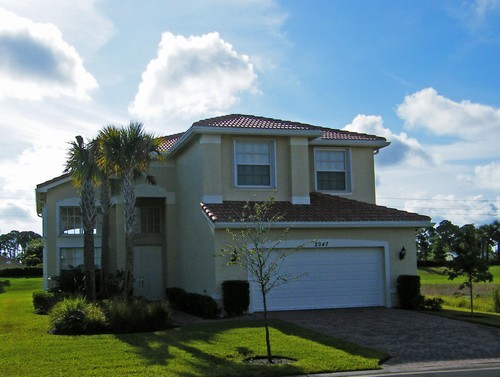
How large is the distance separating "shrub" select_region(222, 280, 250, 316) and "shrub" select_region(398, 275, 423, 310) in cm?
561

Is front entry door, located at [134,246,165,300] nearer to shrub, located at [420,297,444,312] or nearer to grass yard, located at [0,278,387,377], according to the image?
grass yard, located at [0,278,387,377]

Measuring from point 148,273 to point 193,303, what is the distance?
6.08 metres

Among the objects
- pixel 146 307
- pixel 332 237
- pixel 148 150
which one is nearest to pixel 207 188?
pixel 148 150

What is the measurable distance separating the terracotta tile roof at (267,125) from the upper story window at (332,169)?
688 millimetres

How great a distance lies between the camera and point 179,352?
40.1 ft

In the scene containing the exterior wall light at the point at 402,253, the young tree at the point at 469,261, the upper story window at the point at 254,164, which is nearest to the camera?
the young tree at the point at 469,261

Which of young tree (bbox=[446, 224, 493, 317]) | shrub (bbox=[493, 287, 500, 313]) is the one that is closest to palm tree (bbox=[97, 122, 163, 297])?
young tree (bbox=[446, 224, 493, 317])

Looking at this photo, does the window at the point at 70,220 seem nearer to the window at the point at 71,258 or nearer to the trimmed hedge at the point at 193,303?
the window at the point at 71,258

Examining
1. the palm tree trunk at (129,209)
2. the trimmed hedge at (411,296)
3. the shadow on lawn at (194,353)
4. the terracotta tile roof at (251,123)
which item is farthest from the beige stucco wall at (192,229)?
the trimmed hedge at (411,296)

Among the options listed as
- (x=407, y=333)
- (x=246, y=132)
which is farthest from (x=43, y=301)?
(x=407, y=333)

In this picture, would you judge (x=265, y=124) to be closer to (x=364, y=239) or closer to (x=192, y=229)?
(x=192, y=229)

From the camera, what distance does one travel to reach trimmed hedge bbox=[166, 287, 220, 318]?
61.1ft

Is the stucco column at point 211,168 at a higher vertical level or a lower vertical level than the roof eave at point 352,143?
lower

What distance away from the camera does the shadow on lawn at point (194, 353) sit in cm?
1059
